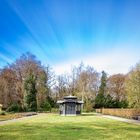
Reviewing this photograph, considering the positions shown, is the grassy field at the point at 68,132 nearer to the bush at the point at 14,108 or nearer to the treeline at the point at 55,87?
the treeline at the point at 55,87

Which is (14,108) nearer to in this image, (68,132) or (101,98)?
(101,98)

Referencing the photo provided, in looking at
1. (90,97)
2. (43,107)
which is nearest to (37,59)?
(43,107)

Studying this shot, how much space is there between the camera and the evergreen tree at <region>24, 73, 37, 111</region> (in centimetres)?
5209

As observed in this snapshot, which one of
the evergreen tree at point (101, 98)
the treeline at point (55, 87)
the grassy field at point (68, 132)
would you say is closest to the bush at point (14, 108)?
the treeline at point (55, 87)

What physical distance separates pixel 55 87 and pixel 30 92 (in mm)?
17679

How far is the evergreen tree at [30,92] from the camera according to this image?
52094 millimetres

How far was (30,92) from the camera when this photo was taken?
5247 centimetres

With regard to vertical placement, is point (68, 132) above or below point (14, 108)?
below

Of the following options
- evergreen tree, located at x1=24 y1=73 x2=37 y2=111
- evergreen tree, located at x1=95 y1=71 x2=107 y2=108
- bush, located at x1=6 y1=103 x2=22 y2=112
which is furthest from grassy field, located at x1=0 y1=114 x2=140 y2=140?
evergreen tree, located at x1=95 y1=71 x2=107 y2=108

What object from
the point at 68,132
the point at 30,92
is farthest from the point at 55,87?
the point at 68,132

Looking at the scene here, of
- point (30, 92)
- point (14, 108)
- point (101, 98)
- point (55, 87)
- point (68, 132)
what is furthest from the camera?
point (55, 87)

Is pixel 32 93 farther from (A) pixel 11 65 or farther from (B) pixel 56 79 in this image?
(B) pixel 56 79

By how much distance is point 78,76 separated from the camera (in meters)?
65.4

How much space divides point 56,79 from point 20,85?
14.3 meters
